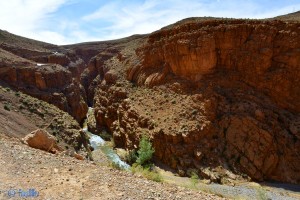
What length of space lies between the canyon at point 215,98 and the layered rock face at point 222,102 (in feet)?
0.26

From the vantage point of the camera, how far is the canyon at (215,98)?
25156 millimetres

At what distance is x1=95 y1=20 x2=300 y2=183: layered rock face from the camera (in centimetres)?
2514

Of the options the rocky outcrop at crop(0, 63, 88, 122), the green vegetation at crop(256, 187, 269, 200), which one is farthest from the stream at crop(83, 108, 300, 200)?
the rocky outcrop at crop(0, 63, 88, 122)

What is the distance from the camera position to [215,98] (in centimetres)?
2888

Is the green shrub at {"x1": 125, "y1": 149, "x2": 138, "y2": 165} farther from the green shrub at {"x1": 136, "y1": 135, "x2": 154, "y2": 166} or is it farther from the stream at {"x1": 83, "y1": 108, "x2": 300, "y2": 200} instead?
the stream at {"x1": 83, "y1": 108, "x2": 300, "y2": 200}

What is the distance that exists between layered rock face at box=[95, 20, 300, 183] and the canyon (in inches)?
3.1

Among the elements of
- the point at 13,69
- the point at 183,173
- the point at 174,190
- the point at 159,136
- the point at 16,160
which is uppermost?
the point at 13,69

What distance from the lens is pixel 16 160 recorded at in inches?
375

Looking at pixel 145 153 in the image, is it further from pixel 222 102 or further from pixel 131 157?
pixel 222 102

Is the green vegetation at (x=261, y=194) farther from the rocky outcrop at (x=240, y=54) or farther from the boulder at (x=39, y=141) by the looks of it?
the rocky outcrop at (x=240, y=54)

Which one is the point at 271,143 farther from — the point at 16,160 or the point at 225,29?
the point at 16,160

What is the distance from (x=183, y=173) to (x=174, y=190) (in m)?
16.9

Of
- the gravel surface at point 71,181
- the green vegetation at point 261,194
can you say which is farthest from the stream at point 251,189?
Answer: the gravel surface at point 71,181

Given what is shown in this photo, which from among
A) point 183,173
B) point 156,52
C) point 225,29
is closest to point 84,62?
point 156,52
